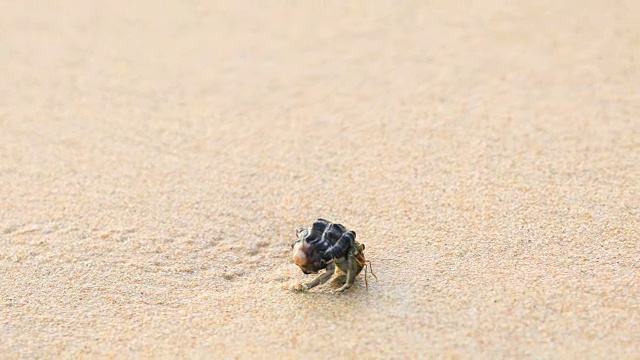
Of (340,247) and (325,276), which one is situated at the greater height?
(340,247)

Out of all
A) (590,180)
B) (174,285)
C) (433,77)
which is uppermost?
(433,77)

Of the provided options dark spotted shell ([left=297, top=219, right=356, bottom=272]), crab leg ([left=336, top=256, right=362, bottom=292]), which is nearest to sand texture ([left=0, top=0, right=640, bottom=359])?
crab leg ([left=336, top=256, right=362, bottom=292])

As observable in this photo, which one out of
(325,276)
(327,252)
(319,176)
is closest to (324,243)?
(327,252)

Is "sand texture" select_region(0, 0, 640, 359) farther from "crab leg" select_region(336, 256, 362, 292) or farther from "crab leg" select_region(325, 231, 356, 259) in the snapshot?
"crab leg" select_region(325, 231, 356, 259)

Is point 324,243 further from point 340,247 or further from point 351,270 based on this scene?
point 351,270

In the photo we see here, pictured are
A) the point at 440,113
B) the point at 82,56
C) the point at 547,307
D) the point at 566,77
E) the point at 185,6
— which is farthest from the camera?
the point at 185,6

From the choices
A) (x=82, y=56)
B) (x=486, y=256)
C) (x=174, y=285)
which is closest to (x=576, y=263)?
(x=486, y=256)

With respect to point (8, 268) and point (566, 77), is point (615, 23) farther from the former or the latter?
point (8, 268)

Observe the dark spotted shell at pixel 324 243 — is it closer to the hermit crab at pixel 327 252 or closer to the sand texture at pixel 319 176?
the hermit crab at pixel 327 252
